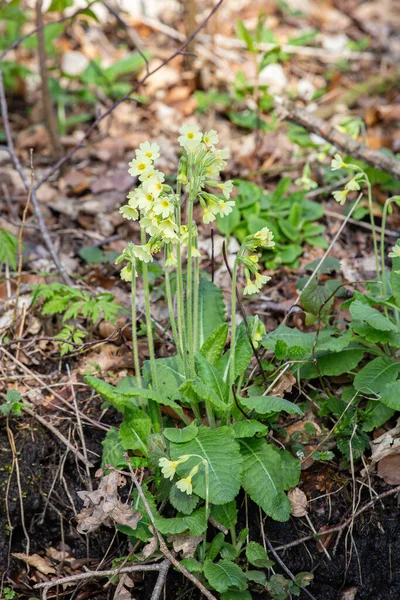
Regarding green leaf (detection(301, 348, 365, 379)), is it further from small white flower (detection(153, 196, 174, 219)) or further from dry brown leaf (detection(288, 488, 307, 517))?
small white flower (detection(153, 196, 174, 219))

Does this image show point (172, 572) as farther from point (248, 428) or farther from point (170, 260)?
point (170, 260)

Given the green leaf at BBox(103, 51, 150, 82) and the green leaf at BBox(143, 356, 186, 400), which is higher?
the green leaf at BBox(103, 51, 150, 82)

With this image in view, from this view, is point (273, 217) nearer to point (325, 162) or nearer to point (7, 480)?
point (325, 162)

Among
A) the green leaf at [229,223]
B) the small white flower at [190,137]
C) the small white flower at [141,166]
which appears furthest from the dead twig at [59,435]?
the green leaf at [229,223]

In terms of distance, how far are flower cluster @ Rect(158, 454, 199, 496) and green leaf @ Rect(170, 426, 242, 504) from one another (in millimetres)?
61

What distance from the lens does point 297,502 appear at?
286 cm

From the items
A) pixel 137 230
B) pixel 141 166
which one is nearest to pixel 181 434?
pixel 141 166

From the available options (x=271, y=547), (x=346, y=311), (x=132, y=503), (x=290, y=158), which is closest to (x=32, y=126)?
(x=290, y=158)

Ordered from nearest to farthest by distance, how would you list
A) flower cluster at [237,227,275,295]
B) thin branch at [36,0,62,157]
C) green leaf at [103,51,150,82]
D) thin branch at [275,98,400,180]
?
1. flower cluster at [237,227,275,295]
2. thin branch at [275,98,400,180]
3. thin branch at [36,0,62,157]
4. green leaf at [103,51,150,82]

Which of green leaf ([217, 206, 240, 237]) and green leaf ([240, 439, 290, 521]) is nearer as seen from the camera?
green leaf ([240, 439, 290, 521])

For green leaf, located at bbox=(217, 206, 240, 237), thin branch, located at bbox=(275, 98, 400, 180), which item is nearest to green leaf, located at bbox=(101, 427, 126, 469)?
green leaf, located at bbox=(217, 206, 240, 237)

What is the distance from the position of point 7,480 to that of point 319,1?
277 inches

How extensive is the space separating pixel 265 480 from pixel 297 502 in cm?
29

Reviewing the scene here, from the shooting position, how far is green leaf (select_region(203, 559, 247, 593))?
2523mm
